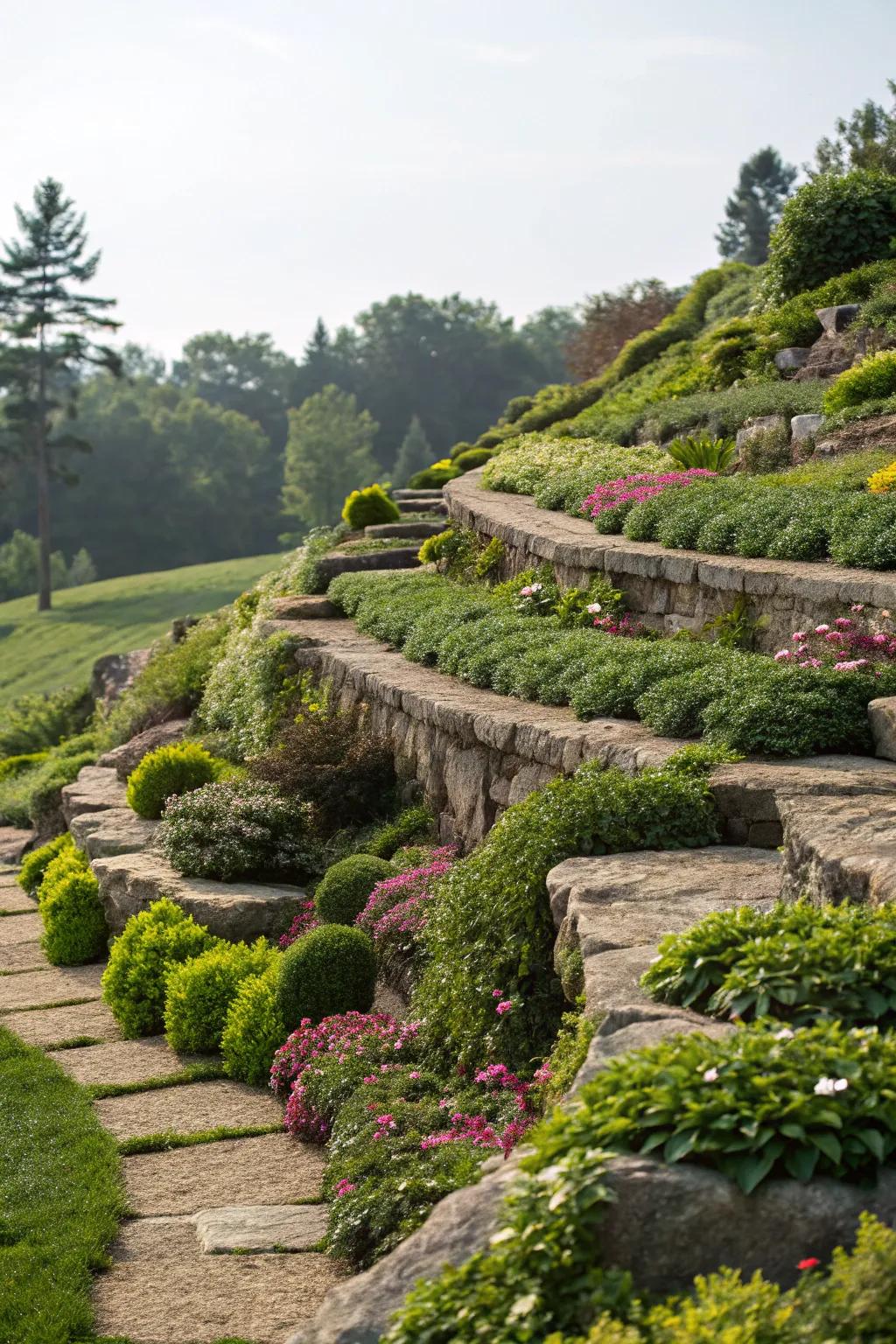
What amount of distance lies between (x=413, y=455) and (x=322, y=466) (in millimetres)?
3935

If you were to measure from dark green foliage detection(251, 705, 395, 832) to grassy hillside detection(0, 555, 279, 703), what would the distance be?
71.7 feet

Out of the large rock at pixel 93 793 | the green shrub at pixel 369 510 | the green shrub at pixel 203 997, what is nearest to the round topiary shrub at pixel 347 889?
the green shrub at pixel 203 997

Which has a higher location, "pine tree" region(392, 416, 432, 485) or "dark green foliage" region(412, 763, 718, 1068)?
"pine tree" region(392, 416, 432, 485)

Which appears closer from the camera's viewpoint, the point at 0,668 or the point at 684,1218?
the point at 684,1218

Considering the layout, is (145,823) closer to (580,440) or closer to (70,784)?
(70,784)

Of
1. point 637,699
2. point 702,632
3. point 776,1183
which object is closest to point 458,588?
point 702,632

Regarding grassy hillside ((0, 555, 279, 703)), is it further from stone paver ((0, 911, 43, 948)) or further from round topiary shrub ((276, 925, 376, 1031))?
round topiary shrub ((276, 925, 376, 1031))

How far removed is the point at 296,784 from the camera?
8.34m

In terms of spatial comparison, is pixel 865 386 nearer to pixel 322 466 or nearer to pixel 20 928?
pixel 20 928

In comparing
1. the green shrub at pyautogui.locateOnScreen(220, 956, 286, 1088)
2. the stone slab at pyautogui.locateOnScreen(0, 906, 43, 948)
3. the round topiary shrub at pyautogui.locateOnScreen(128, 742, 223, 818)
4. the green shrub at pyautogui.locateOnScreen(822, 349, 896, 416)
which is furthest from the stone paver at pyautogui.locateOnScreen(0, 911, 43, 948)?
the green shrub at pyautogui.locateOnScreen(822, 349, 896, 416)

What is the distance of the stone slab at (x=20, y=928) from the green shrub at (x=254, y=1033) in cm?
A: 340

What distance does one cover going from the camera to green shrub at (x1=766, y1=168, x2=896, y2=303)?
14125 mm

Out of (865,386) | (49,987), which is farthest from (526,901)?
(865,386)

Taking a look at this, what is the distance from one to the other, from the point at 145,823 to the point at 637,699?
4.33 meters
